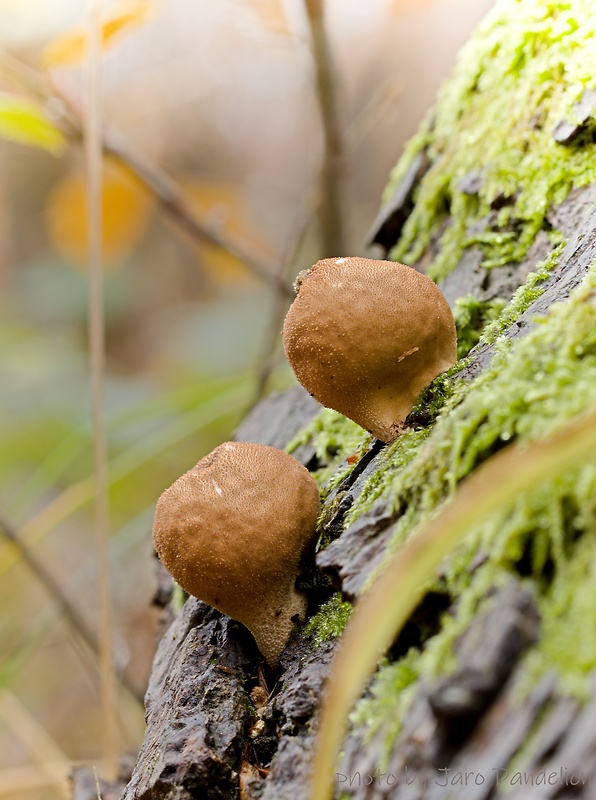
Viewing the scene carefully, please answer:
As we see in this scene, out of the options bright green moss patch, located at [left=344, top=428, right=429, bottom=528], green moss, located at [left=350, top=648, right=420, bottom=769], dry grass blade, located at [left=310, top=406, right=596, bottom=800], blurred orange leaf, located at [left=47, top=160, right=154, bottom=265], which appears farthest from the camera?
blurred orange leaf, located at [left=47, top=160, right=154, bottom=265]

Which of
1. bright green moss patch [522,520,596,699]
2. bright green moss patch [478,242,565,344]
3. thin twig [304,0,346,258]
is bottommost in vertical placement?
bright green moss patch [522,520,596,699]

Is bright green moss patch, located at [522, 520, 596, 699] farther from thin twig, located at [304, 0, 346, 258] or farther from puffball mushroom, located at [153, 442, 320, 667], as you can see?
thin twig, located at [304, 0, 346, 258]

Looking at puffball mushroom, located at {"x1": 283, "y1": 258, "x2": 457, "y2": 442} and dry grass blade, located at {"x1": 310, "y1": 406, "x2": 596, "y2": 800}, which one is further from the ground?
puffball mushroom, located at {"x1": 283, "y1": 258, "x2": 457, "y2": 442}

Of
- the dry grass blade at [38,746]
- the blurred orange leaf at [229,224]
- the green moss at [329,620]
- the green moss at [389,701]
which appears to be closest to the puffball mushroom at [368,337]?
the green moss at [329,620]

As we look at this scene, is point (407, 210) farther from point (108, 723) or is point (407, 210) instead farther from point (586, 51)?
point (108, 723)

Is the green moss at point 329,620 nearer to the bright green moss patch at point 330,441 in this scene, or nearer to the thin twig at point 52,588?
the bright green moss patch at point 330,441

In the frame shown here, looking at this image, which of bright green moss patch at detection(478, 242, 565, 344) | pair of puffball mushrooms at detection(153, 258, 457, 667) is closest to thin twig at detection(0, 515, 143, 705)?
pair of puffball mushrooms at detection(153, 258, 457, 667)

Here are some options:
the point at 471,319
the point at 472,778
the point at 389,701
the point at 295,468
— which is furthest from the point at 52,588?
the point at 472,778
